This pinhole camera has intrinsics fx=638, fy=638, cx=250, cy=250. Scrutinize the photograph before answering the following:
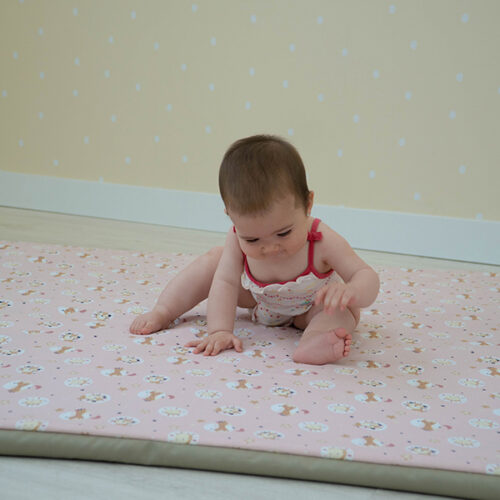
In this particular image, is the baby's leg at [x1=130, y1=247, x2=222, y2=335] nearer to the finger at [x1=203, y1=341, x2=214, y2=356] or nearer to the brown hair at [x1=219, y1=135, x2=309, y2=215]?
the finger at [x1=203, y1=341, x2=214, y2=356]

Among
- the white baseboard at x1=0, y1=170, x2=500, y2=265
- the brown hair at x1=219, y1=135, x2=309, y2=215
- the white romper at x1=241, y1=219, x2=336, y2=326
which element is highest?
the brown hair at x1=219, y1=135, x2=309, y2=215

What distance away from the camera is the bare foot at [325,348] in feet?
3.44

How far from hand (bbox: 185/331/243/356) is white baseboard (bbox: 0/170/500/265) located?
→ 1244mm

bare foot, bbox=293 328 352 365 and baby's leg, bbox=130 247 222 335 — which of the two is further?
baby's leg, bbox=130 247 222 335

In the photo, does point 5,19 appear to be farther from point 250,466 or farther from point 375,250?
point 250,466

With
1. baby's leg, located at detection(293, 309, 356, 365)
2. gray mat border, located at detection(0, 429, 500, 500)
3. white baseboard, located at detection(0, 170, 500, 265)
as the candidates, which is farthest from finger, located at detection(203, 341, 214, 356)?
white baseboard, located at detection(0, 170, 500, 265)

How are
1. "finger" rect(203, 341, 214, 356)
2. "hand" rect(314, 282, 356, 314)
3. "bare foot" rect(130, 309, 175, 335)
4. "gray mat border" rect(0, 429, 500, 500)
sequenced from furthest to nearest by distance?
"bare foot" rect(130, 309, 175, 335) → "finger" rect(203, 341, 214, 356) → "hand" rect(314, 282, 356, 314) → "gray mat border" rect(0, 429, 500, 500)

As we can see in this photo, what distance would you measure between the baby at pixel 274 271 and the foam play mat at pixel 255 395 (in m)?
0.04

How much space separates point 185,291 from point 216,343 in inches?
7.8

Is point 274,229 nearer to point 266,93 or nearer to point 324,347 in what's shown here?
point 324,347

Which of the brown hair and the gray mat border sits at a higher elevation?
the brown hair

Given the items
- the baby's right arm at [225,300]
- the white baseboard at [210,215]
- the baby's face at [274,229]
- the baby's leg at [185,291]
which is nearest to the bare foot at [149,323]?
the baby's leg at [185,291]

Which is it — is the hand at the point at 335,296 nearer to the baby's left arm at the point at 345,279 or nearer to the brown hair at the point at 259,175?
the baby's left arm at the point at 345,279

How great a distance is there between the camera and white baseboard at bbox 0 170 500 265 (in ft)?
7.14
